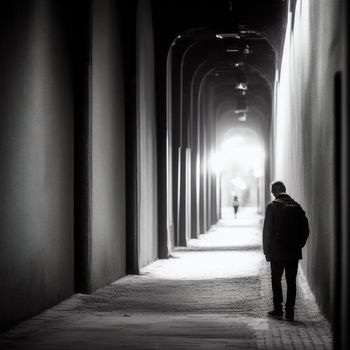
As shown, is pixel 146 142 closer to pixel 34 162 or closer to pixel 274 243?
pixel 34 162

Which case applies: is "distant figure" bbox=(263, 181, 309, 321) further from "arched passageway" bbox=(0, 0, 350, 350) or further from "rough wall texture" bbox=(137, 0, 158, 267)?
"rough wall texture" bbox=(137, 0, 158, 267)

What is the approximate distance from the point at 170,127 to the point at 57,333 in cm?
1370

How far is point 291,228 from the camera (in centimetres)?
898

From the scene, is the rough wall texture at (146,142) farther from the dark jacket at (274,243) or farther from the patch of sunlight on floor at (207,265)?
the dark jacket at (274,243)

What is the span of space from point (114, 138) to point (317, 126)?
4.43 meters

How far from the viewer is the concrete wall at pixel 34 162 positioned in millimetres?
8023

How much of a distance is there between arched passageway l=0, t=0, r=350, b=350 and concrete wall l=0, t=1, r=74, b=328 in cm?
2

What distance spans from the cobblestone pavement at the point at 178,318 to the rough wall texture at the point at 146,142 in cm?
163

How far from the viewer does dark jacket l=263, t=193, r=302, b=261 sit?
→ 8.95 m

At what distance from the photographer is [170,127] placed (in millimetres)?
21234

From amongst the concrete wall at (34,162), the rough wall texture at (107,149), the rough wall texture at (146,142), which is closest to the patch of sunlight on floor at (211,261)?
the rough wall texture at (146,142)

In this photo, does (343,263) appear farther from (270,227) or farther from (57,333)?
(270,227)

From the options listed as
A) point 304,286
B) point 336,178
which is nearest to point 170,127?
point 304,286

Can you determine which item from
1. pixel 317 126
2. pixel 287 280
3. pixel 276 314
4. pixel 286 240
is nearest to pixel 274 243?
pixel 286 240
